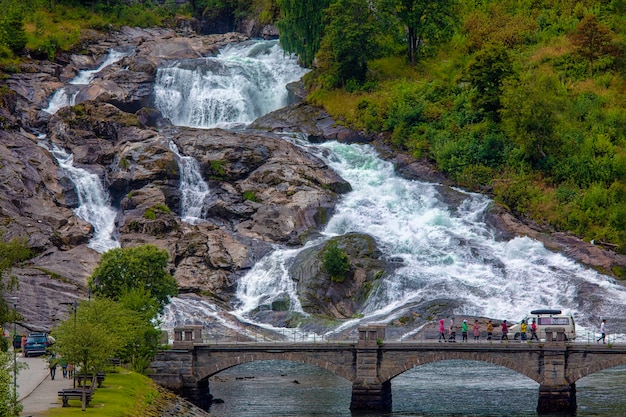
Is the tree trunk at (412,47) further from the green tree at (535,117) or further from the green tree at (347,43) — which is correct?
the green tree at (535,117)

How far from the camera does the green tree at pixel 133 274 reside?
9419cm

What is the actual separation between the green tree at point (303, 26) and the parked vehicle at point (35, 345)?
70911mm

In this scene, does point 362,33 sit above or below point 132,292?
above

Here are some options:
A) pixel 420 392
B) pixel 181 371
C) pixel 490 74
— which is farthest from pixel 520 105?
pixel 181 371

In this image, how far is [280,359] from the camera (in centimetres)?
8556

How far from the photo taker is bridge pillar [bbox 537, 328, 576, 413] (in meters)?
80.5

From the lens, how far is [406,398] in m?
86.6

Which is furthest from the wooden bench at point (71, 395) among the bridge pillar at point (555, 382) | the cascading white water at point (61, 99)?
the cascading white water at point (61, 99)

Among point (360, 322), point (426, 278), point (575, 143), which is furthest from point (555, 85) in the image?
point (360, 322)

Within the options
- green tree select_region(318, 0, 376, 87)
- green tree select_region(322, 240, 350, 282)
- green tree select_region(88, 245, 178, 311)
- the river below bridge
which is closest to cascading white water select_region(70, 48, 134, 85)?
green tree select_region(318, 0, 376, 87)

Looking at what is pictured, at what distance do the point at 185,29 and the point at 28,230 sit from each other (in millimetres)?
73699

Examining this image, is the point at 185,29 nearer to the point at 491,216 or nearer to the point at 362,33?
the point at 362,33

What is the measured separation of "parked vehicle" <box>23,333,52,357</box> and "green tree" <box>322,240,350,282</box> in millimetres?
29286

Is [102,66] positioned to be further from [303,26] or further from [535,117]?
[535,117]
